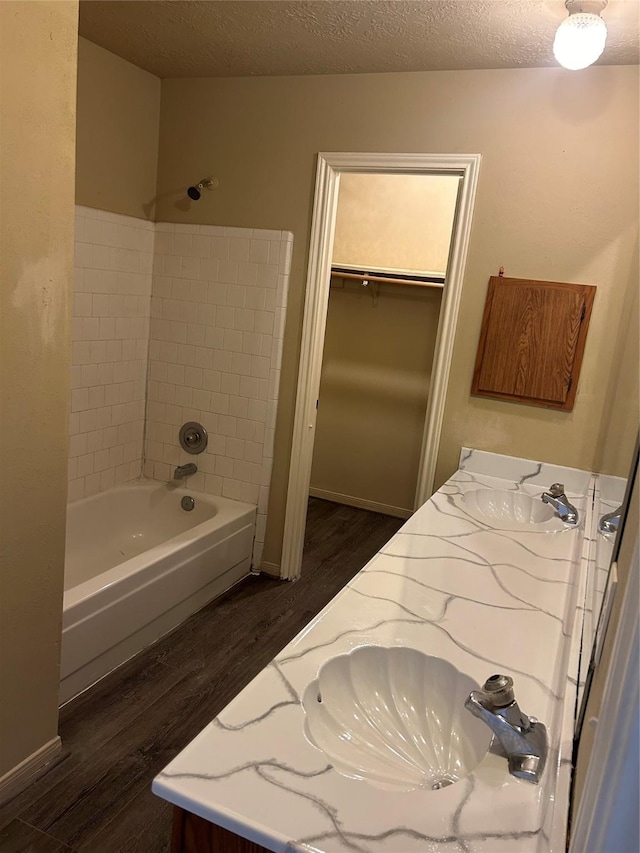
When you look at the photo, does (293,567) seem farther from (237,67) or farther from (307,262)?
(237,67)

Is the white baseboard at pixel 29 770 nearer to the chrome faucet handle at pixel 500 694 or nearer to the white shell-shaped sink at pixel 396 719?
the white shell-shaped sink at pixel 396 719

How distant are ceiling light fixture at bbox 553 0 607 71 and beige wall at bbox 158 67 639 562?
20.1 inches

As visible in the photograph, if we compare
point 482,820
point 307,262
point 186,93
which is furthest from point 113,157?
point 482,820

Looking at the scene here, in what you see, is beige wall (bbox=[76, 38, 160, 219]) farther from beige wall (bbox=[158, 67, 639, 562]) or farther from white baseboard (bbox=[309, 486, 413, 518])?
white baseboard (bbox=[309, 486, 413, 518])

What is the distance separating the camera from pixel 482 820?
0.94 metres

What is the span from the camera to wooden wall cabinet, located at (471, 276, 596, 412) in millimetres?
2592

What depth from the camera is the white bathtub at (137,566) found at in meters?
2.37

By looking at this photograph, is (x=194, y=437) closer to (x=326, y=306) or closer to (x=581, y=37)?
(x=326, y=306)

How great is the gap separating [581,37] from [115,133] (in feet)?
7.03

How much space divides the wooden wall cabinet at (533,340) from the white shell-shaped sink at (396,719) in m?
1.65

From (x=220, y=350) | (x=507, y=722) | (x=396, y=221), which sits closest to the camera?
(x=507, y=722)

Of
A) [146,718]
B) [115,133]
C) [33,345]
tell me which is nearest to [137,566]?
[146,718]

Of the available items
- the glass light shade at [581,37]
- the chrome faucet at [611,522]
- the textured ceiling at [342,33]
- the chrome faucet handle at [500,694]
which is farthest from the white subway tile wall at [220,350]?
the chrome faucet handle at [500,694]

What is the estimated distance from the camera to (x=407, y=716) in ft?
4.31
